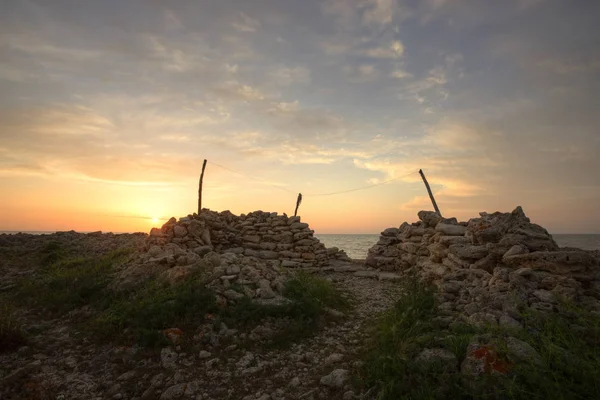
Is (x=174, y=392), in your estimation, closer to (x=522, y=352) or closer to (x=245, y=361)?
(x=245, y=361)

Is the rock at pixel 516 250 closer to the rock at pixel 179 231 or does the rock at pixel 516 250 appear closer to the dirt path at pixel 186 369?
the dirt path at pixel 186 369

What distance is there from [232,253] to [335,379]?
21.7 feet

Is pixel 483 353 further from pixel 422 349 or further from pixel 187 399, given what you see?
pixel 187 399

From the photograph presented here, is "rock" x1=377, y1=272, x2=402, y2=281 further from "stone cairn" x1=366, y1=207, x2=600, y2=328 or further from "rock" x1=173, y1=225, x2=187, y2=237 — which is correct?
"rock" x1=173, y1=225, x2=187, y2=237

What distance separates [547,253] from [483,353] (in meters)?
4.30

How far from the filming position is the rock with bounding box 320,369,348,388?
495 cm

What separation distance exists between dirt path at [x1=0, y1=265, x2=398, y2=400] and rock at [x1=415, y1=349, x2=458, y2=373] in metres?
0.99

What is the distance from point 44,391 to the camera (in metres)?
4.92

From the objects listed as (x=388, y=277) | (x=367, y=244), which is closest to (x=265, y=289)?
(x=388, y=277)

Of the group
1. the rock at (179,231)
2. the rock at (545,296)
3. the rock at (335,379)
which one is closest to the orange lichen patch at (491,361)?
the rock at (335,379)

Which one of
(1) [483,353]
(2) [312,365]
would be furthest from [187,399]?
(1) [483,353]

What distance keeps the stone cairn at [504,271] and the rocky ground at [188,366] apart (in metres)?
2.35

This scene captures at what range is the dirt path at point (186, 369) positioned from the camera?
4.95 meters

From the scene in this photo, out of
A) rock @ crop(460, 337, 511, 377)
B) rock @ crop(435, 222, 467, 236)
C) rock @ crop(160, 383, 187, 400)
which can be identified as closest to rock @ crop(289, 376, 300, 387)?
rock @ crop(160, 383, 187, 400)
